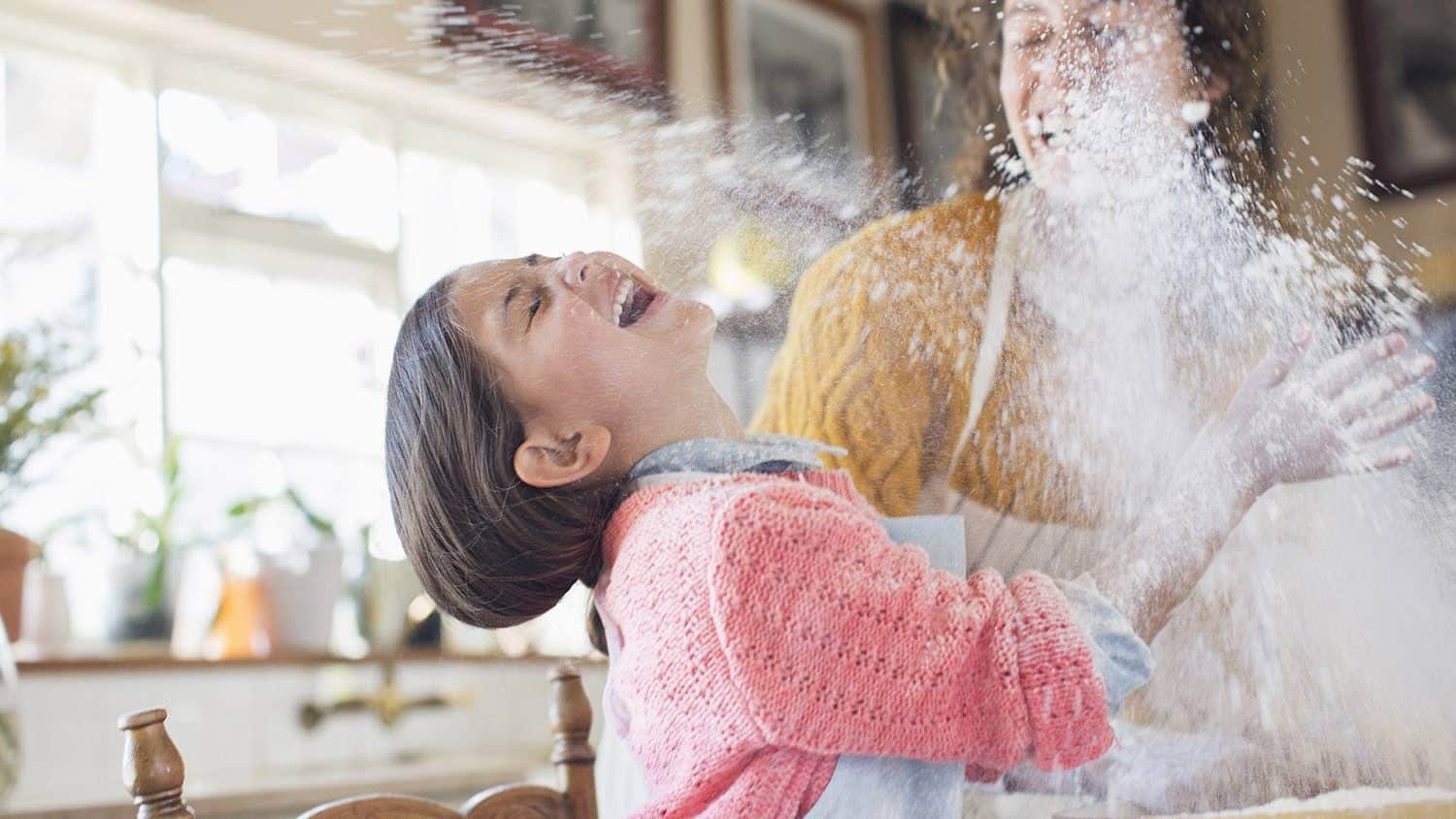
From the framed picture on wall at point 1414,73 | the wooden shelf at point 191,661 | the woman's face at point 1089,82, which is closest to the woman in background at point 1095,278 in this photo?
the woman's face at point 1089,82

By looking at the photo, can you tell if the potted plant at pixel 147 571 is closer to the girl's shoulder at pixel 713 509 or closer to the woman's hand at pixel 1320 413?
the girl's shoulder at pixel 713 509

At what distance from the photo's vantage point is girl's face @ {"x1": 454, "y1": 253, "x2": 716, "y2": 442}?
19.3 inches

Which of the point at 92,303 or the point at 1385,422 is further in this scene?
the point at 92,303

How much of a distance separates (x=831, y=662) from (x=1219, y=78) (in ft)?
0.74

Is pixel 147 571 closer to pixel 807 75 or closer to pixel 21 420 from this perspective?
pixel 21 420

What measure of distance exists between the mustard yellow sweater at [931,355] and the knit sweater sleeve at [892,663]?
6cm

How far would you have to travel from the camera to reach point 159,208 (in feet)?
3.40

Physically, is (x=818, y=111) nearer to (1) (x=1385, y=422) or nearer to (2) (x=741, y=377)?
(2) (x=741, y=377)

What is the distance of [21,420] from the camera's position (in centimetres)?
108

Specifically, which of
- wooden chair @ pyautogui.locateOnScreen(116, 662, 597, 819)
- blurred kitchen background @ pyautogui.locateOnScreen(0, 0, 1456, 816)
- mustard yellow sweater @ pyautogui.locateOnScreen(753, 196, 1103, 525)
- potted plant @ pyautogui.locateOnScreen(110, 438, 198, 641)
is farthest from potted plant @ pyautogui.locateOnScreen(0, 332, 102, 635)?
mustard yellow sweater @ pyautogui.locateOnScreen(753, 196, 1103, 525)

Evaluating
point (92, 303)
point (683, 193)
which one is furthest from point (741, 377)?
point (92, 303)

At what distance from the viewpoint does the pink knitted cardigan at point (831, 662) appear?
404 mm

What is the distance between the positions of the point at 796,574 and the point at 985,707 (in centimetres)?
7

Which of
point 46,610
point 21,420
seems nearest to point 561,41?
point 21,420
